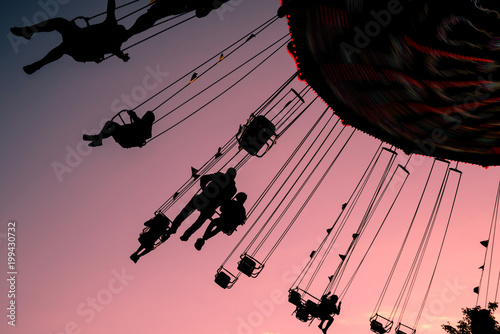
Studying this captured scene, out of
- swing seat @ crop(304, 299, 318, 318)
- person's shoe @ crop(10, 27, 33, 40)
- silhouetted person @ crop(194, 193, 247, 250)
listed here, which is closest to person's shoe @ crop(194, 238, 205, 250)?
silhouetted person @ crop(194, 193, 247, 250)

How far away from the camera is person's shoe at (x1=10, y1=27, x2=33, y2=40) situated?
5484mm

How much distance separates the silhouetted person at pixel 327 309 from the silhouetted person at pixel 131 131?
308 inches

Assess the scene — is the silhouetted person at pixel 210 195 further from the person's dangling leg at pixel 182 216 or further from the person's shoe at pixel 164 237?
the person's shoe at pixel 164 237

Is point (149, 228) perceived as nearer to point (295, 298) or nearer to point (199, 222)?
point (199, 222)

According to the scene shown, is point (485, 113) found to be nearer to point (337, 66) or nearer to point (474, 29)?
point (474, 29)

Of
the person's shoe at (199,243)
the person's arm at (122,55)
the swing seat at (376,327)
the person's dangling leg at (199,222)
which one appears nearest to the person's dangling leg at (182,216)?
the person's dangling leg at (199,222)

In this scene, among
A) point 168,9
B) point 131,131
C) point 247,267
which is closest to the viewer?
point 168,9

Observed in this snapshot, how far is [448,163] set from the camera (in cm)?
1054

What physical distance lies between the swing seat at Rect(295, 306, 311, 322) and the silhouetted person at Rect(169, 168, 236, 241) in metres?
5.07

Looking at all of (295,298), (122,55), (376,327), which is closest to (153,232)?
(122,55)

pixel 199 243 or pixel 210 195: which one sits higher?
pixel 210 195

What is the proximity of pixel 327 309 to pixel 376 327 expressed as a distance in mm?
2817

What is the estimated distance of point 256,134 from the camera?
8.73 metres

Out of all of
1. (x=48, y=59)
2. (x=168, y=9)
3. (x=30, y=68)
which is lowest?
(x=30, y=68)
